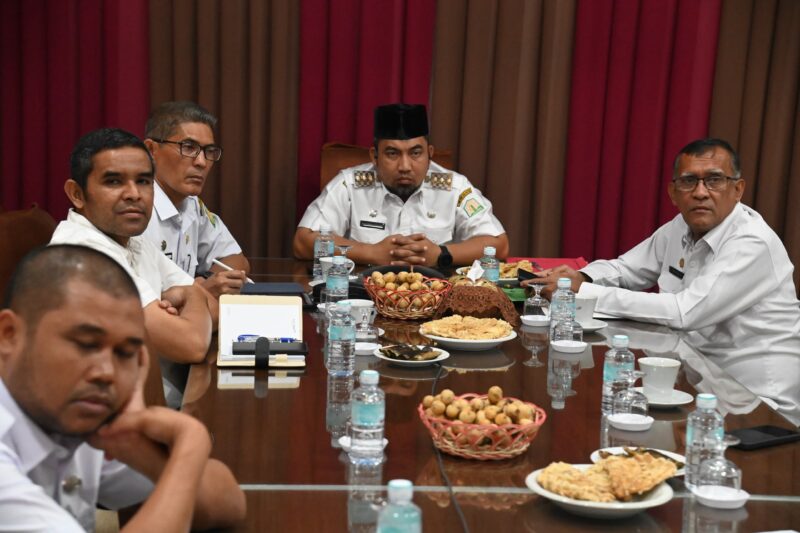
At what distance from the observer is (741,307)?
302 cm

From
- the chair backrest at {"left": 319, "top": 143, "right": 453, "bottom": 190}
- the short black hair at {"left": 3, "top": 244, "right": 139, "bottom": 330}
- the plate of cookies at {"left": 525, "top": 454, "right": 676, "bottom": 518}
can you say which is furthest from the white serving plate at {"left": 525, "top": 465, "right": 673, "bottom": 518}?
the chair backrest at {"left": 319, "top": 143, "right": 453, "bottom": 190}

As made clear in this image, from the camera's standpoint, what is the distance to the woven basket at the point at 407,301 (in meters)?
2.73

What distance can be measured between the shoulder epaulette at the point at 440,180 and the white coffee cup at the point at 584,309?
65.6 inches

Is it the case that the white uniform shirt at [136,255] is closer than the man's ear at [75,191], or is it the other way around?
the white uniform shirt at [136,255]

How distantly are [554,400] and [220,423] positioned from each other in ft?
2.30

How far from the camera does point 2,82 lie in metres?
4.43

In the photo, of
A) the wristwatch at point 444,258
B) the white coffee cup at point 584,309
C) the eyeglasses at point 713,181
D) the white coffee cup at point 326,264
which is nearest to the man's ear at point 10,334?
the white coffee cup at point 584,309

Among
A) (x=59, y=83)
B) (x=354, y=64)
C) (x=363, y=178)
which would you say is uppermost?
(x=354, y=64)

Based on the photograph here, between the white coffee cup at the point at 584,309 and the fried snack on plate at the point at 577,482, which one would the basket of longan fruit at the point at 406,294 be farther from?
the fried snack on plate at the point at 577,482

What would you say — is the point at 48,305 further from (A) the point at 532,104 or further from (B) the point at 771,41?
(B) the point at 771,41

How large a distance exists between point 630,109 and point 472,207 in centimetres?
102

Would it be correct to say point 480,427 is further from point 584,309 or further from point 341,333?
point 584,309

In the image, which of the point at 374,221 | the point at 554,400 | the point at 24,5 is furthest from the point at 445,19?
the point at 554,400

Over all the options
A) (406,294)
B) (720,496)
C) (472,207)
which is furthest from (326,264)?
(720,496)
